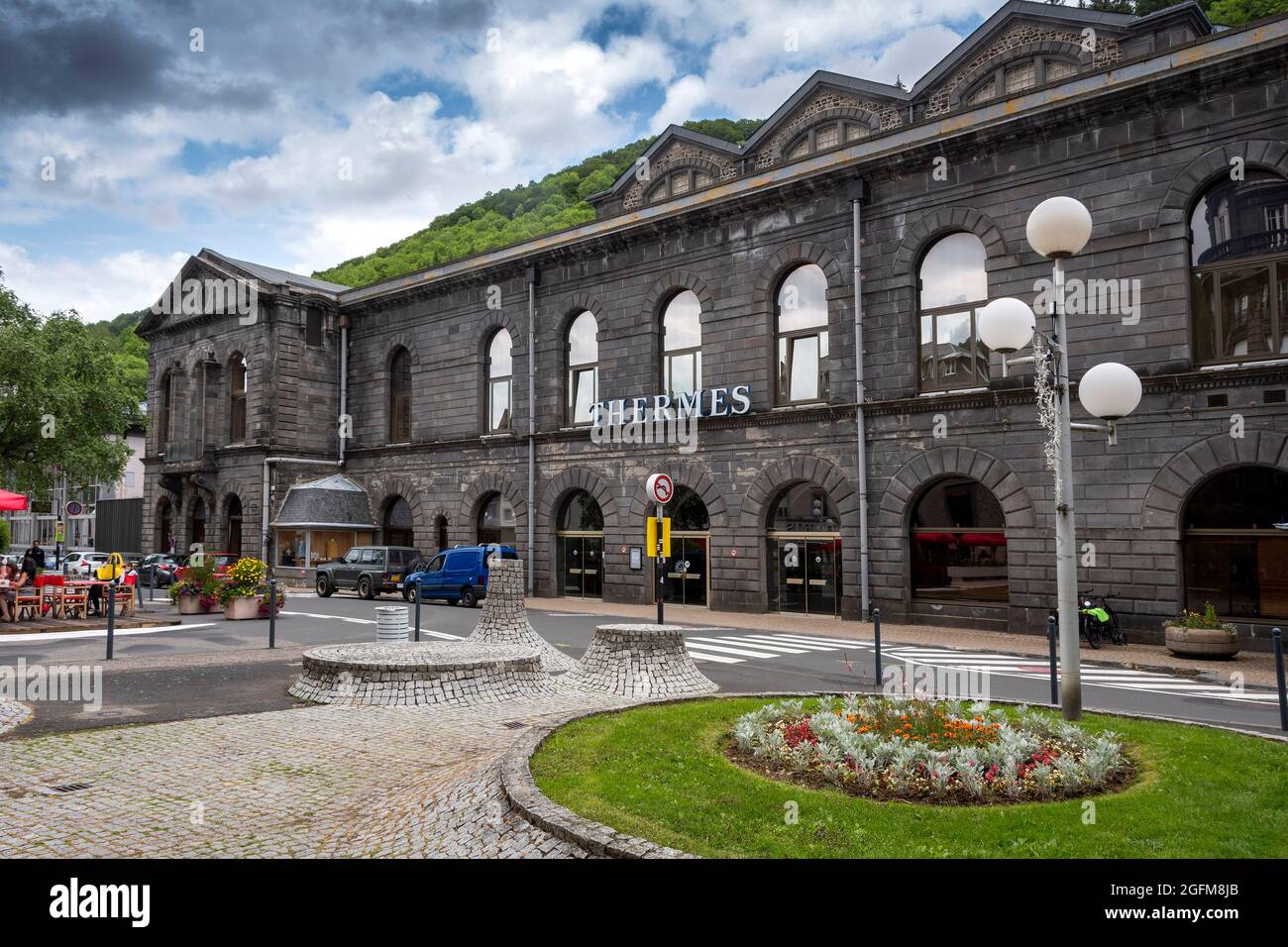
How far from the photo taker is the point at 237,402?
43.5 meters

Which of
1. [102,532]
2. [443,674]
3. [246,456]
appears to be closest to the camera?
[443,674]

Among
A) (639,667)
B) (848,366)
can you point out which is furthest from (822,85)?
(639,667)

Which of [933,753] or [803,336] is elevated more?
[803,336]

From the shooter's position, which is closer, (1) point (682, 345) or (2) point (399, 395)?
(1) point (682, 345)

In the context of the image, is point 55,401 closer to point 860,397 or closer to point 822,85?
point 860,397

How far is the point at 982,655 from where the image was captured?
18312mm

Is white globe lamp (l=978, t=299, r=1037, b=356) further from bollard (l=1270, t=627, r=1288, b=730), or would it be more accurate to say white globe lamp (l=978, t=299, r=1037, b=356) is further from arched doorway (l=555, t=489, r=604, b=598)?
arched doorway (l=555, t=489, r=604, b=598)

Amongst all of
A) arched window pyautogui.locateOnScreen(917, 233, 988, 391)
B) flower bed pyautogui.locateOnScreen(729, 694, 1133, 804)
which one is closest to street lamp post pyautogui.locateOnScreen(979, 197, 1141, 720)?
flower bed pyautogui.locateOnScreen(729, 694, 1133, 804)

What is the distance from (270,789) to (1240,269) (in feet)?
71.2

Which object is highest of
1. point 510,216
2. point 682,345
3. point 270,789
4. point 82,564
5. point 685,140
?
point 510,216

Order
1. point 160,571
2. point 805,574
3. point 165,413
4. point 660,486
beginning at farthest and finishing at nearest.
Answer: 1. point 165,413
2. point 160,571
3. point 805,574
4. point 660,486
